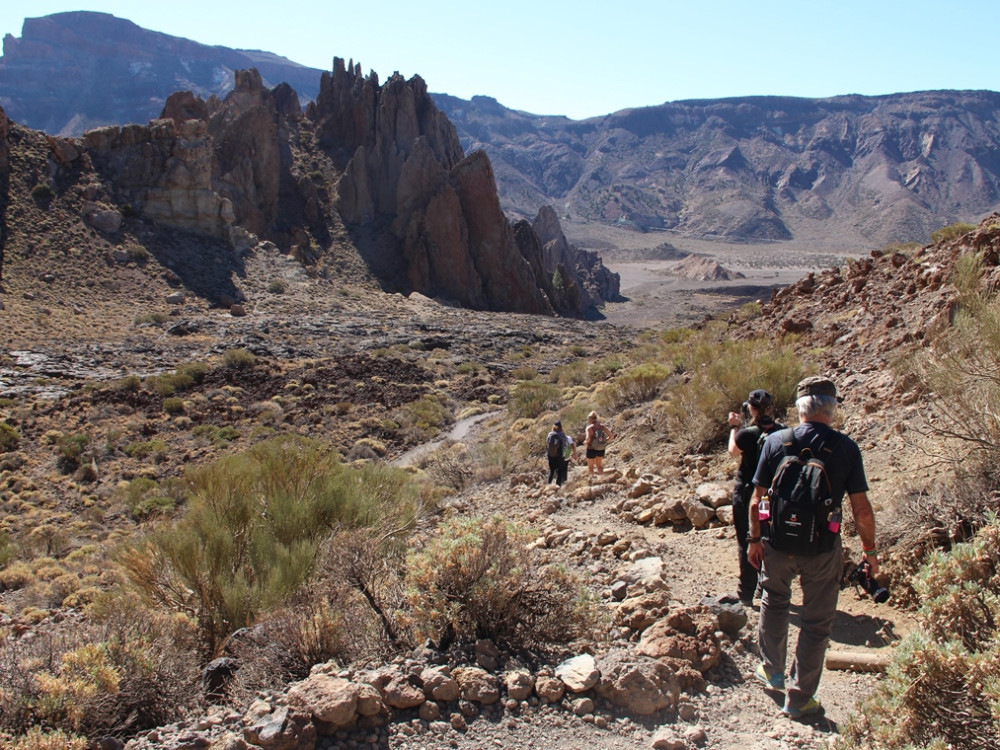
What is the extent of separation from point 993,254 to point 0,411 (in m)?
25.8

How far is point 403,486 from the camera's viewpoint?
897 cm

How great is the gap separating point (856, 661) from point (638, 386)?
10.6 metres

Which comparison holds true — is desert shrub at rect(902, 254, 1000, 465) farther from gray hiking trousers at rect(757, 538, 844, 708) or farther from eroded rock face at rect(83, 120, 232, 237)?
eroded rock face at rect(83, 120, 232, 237)

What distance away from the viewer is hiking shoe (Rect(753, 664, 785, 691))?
3.96 m

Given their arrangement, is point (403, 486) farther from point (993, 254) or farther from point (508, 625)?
point (993, 254)

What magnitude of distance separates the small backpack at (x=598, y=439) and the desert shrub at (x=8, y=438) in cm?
1728

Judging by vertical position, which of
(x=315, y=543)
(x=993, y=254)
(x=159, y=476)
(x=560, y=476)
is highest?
(x=993, y=254)

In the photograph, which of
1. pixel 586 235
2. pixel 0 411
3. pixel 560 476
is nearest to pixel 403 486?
pixel 560 476

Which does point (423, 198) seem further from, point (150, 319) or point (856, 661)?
point (856, 661)

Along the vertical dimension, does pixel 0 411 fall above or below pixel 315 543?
below

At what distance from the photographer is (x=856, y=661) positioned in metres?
4.11

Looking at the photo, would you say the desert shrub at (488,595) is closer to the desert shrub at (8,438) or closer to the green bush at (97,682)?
the green bush at (97,682)

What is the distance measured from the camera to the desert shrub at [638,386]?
14367mm

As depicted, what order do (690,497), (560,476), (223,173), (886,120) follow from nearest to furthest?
(690,497) < (560,476) < (223,173) < (886,120)
